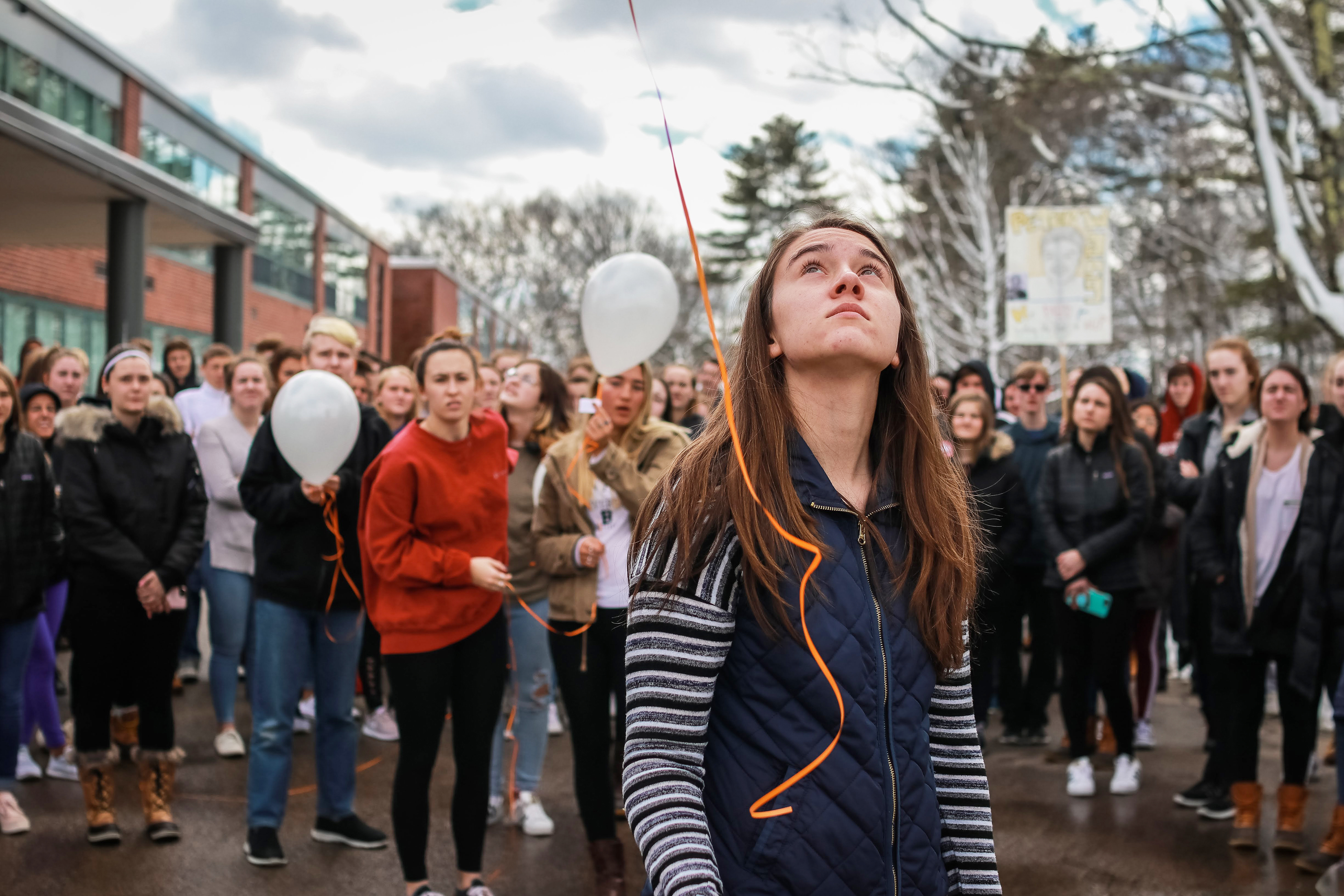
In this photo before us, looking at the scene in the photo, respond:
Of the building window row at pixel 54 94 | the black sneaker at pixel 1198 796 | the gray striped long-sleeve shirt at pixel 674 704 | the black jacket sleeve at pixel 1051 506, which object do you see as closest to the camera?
the gray striped long-sleeve shirt at pixel 674 704

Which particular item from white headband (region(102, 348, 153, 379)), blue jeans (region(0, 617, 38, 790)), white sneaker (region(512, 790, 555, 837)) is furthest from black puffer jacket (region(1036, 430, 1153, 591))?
blue jeans (region(0, 617, 38, 790))

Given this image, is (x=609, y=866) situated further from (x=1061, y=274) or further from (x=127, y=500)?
(x=1061, y=274)

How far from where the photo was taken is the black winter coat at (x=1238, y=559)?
17.3 ft

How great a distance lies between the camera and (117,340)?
1575 cm

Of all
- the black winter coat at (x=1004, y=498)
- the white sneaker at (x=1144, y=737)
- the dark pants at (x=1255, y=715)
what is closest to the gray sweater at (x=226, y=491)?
the black winter coat at (x=1004, y=498)

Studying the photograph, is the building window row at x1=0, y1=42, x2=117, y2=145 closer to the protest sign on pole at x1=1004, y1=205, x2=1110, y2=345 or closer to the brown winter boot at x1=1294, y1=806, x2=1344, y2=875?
the protest sign on pole at x1=1004, y1=205, x2=1110, y2=345

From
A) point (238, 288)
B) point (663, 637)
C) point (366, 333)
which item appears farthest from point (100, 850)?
point (366, 333)

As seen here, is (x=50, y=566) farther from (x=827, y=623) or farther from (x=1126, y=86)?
(x=1126, y=86)

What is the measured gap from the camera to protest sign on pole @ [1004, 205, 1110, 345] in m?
10.3

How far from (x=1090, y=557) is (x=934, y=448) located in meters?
4.64

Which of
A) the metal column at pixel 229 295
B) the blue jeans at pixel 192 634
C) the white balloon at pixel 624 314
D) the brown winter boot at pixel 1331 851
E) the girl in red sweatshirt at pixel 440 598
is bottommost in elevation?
the brown winter boot at pixel 1331 851

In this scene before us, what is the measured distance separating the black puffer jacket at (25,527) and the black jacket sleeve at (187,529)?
1.80 feet

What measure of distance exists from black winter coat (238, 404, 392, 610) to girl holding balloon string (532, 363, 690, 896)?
86cm

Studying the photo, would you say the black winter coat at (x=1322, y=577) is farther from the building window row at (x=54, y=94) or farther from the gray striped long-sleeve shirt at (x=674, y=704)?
the building window row at (x=54, y=94)
